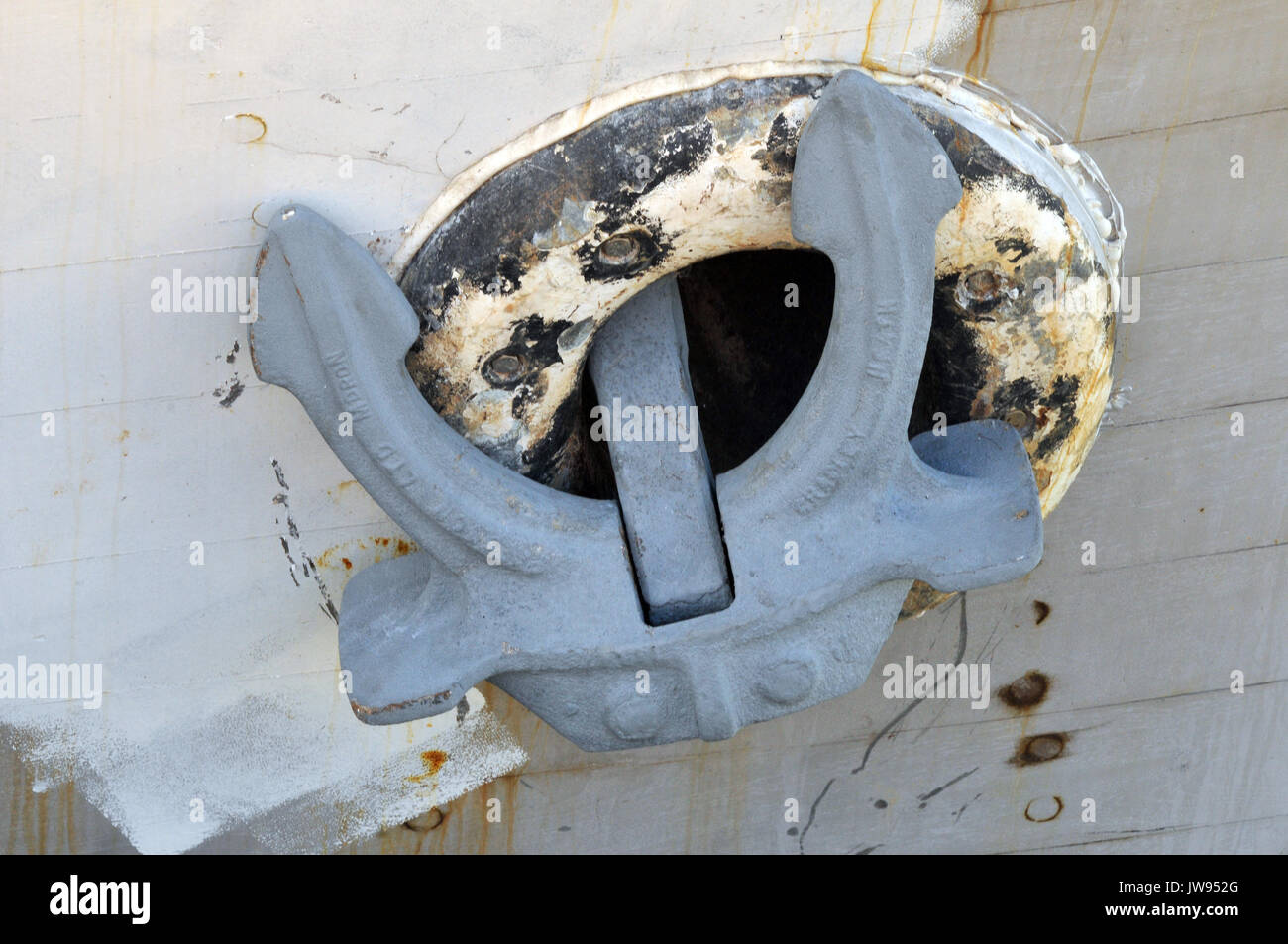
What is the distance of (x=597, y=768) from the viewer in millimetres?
1366

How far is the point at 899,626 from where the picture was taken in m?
1.32

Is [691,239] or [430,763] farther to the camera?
[430,763]

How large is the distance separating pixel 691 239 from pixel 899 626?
0.56 m

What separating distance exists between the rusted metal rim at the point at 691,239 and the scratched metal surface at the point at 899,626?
0.03 m

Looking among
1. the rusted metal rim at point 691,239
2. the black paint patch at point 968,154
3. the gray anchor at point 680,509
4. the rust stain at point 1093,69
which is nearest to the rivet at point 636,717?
the gray anchor at point 680,509

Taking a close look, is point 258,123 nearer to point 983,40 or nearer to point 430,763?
point 983,40

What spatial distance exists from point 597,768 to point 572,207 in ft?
2.29

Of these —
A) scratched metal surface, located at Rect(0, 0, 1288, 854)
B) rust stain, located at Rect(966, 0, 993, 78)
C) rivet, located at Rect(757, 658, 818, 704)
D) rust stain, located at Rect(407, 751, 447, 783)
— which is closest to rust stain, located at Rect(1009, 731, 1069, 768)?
scratched metal surface, located at Rect(0, 0, 1288, 854)

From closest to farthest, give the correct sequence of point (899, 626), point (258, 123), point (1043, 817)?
point (258, 123) → point (899, 626) → point (1043, 817)

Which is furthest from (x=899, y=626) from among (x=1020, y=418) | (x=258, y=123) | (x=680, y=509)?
(x=258, y=123)

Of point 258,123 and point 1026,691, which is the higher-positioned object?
point 258,123

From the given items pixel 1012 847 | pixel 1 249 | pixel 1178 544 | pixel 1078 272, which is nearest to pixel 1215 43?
pixel 1078 272

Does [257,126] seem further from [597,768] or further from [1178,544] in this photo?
[1178,544]

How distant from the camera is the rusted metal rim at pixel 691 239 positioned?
0.95 metres
